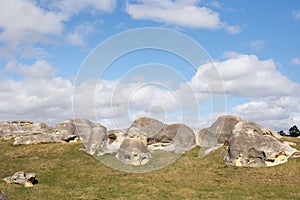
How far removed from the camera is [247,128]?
47000 mm

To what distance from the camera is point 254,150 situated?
4441 cm

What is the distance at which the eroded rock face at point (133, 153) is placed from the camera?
47.8 metres

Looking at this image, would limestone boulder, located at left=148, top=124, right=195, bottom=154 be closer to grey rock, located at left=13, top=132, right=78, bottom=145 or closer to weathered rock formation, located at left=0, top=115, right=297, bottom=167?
weathered rock formation, located at left=0, top=115, right=297, bottom=167

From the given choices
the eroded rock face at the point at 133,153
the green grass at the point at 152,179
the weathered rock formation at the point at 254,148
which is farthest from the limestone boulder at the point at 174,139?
the weathered rock formation at the point at 254,148

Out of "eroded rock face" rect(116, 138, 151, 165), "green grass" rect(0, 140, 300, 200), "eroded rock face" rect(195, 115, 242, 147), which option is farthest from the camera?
"eroded rock face" rect(195, 115, 242, 147)

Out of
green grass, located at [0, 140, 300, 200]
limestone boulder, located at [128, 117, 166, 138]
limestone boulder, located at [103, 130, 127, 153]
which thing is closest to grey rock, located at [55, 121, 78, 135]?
limestone boulder, located at [103, 130, 127, 153]

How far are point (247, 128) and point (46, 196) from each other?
27.0 meters

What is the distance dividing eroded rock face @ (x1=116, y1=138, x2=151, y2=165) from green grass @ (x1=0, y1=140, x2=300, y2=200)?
3557mm

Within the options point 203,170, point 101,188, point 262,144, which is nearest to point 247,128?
point 262,144

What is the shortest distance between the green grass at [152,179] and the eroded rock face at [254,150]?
1414 millimetres

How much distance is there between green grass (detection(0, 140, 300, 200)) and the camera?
33188 mm

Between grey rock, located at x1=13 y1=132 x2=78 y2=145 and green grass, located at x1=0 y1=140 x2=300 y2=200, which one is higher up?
grey rock, located at x1=13 y1=132 x2=78 y2=145

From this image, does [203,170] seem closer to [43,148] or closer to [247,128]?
[247,128]

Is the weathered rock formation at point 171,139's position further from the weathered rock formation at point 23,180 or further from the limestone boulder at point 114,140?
the weathered rock formation at point 23,180
